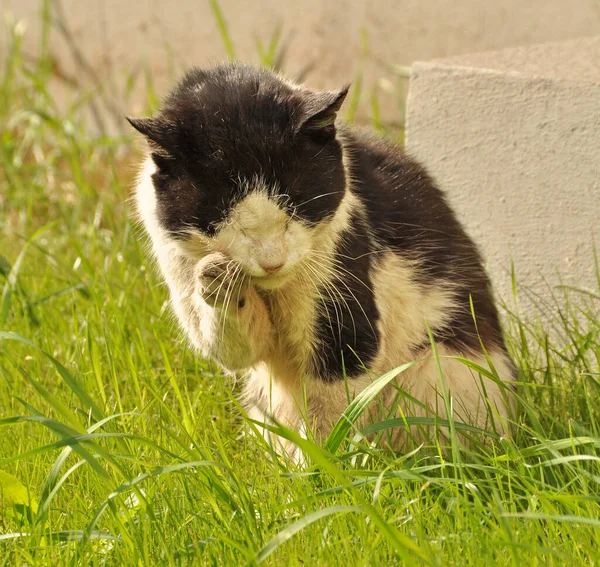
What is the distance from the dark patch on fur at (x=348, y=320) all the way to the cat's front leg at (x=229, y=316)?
153mm

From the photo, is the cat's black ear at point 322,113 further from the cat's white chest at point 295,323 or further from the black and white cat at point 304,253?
the cat's white chest at point 295,323

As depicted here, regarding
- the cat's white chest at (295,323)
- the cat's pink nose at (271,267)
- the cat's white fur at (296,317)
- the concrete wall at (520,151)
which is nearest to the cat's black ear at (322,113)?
the cat's white fur at (296,317)

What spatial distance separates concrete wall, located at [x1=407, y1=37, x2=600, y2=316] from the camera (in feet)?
9.48

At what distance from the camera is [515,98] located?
2957 mm

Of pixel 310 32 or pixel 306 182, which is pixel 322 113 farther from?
pixel 310 32

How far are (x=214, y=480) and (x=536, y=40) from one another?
3.25 meters

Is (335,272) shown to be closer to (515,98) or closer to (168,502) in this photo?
(168,502)

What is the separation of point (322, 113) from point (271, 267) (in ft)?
1.18

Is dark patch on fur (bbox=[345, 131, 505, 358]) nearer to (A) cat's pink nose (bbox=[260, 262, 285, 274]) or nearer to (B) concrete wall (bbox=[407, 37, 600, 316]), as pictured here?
(B) concrete wall (bbox=[407, 37, 600, 316])

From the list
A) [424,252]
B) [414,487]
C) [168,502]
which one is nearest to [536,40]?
[424,252]

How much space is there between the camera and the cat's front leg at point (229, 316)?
205 centimetres

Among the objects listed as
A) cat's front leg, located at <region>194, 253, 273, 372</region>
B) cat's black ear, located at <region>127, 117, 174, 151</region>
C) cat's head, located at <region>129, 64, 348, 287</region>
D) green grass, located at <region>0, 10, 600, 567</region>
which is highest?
cat's black ear, located at <region>127, 117, 174, 151</region>

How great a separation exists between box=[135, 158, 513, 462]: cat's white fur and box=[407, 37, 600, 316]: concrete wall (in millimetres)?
528

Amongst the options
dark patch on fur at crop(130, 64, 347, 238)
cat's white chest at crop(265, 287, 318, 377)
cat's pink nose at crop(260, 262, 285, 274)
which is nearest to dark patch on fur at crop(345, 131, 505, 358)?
cat's white chest at crop(265, 287, 318, 377)
